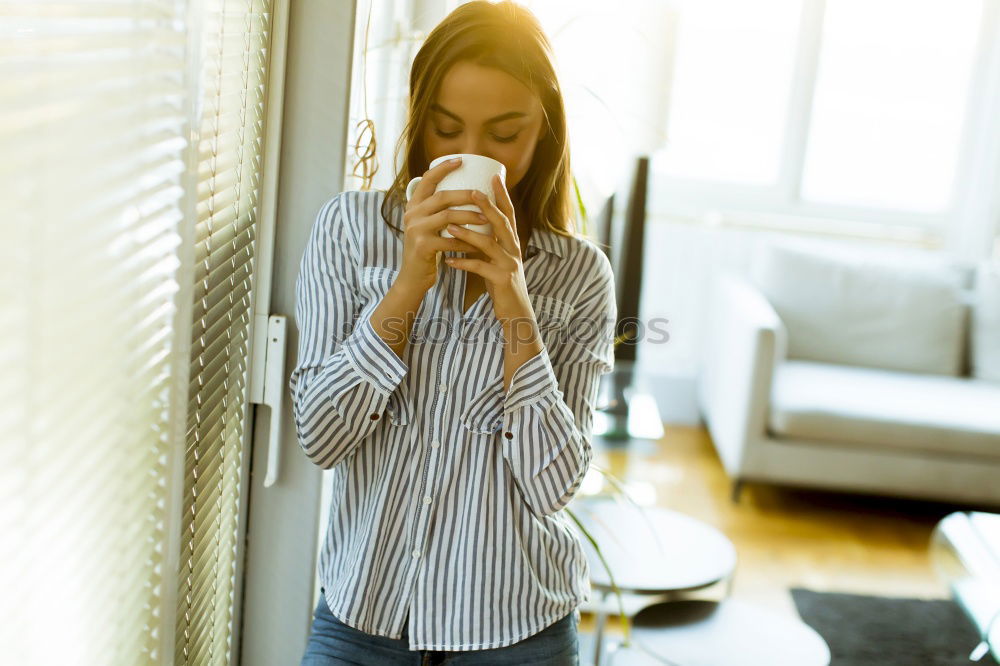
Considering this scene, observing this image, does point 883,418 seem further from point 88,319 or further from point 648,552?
point 88,319

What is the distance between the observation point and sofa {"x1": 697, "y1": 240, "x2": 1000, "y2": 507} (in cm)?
292

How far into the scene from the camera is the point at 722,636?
1.48m

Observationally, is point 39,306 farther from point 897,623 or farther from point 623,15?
point 623,15

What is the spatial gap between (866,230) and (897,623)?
1.99m

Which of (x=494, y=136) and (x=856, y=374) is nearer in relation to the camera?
(x=494, y=136)

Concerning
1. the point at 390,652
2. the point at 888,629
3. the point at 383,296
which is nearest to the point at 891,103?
the point at 888,629

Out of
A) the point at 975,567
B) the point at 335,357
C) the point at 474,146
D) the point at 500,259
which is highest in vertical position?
the point at 474,146

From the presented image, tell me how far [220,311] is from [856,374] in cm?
268

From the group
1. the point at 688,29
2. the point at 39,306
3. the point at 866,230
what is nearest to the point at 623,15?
the point at 688,29

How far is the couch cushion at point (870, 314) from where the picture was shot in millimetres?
3379

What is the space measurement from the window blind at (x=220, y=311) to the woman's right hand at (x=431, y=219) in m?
0.21

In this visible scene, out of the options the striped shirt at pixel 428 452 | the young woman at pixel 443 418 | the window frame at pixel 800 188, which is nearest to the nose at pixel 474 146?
the young woman at pixel 443 418

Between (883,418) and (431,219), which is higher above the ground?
(431,219)

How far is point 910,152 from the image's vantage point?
155 inches
